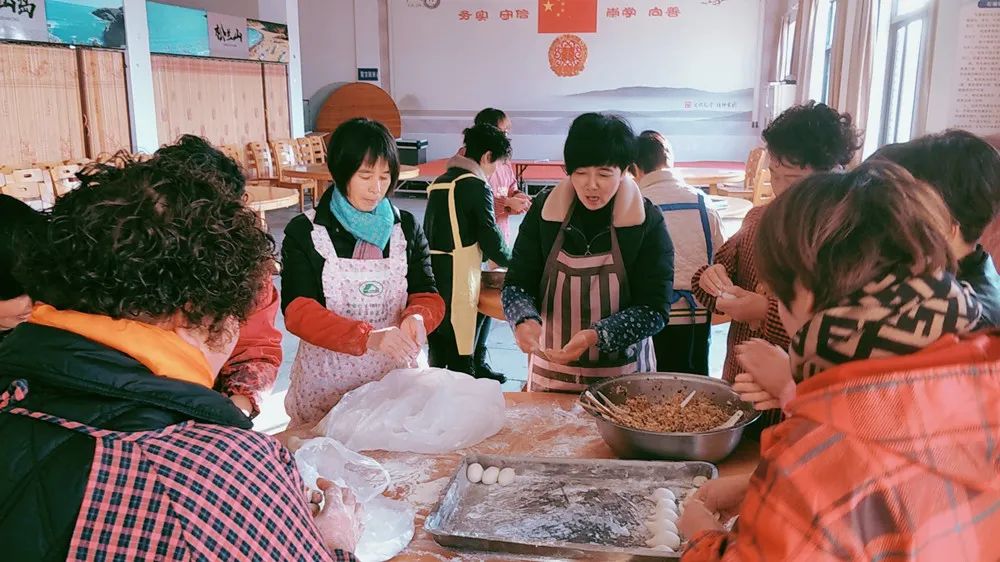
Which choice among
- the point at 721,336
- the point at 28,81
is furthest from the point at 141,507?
the point at 28,81

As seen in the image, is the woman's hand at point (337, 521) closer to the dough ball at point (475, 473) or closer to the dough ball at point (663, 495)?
the dough ball at point (475, 473)

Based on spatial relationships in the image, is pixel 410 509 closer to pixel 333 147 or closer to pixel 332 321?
pixel 332 321

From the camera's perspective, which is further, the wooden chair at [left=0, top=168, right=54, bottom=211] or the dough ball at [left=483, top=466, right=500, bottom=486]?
the wooden chair at [left=0, top=168, right=54, bottom=211]

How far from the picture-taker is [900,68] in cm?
625

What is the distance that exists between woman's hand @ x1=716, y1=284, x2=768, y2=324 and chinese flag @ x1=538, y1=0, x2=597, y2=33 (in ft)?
34.7

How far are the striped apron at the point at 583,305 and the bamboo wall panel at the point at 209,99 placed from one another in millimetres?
7452

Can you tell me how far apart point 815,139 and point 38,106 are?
7.17 meters

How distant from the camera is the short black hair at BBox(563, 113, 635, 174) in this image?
2.15m

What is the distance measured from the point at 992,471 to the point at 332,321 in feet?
5.26

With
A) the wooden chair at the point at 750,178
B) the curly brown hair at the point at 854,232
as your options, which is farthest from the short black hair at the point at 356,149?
the wooden chair at the point at 750,178

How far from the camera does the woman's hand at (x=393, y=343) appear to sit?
1.98m

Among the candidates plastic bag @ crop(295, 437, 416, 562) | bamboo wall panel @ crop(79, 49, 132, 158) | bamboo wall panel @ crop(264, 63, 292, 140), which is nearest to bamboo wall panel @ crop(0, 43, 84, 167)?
bamboo wall panel @ crop(79, 49, 132, 158)

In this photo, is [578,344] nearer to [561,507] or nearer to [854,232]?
[561,507]

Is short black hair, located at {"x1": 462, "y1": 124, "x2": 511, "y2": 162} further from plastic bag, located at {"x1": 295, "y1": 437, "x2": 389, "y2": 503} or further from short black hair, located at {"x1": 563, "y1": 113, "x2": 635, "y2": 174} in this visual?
plastic bag, located at {"x1": 295, "y1": 437, "x2": 389, "y2": 503}
